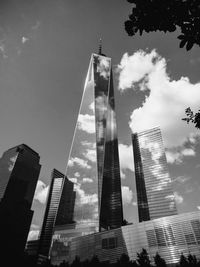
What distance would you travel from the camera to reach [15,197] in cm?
17288

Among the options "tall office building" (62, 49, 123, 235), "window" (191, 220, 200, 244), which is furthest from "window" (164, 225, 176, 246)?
"tall office building" (62, 49, 123, 235)

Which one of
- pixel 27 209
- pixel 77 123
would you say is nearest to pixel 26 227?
pixel 27 209

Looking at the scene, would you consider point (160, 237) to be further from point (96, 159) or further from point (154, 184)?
point (154, 184)

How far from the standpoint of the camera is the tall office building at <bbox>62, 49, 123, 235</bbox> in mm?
136625

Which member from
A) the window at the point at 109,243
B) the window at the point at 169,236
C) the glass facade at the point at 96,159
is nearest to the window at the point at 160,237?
the window at the point at 169,236

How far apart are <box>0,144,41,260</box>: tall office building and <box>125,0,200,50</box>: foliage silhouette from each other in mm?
168840

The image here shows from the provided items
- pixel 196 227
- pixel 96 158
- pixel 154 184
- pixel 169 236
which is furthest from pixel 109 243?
pixel 154 184

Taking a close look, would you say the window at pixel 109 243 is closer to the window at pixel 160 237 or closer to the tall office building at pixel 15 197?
the window at pixel 160 237

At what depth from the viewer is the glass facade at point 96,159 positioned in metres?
136

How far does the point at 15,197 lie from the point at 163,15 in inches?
7481

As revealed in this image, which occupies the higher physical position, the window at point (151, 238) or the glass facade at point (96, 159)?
the glass facade at point (96, 159)

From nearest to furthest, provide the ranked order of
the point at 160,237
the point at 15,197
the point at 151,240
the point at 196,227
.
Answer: the point at 196,227 < the point at 160,237 < the point at 151,240 < the point at 15,197

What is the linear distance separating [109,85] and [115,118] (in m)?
29.7

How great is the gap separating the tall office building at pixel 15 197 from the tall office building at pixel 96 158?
46.8 metres
